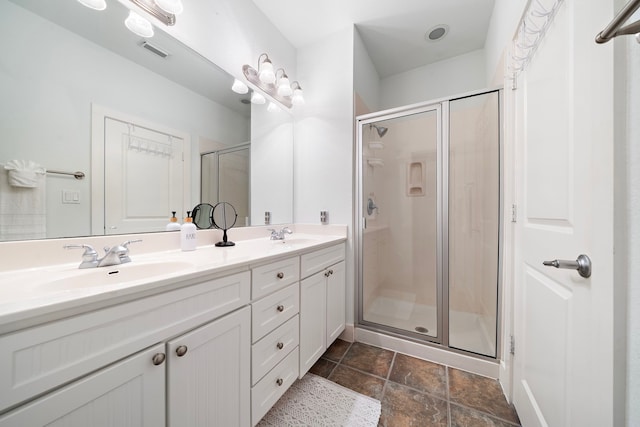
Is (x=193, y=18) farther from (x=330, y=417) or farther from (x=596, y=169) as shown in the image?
(x=330, y=417)

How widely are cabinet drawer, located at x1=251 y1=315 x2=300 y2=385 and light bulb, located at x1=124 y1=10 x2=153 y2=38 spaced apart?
1544 mm

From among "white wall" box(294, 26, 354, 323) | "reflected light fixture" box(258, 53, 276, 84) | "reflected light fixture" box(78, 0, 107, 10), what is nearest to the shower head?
"white wall" box(294, 26, 354, 323)

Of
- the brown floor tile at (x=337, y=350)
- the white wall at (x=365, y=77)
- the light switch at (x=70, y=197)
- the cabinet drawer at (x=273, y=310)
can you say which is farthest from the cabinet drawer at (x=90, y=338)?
the white wall at (x=365, y=77)

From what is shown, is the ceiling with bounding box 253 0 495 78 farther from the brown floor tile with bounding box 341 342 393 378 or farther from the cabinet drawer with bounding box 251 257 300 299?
the brown floor tile with bounding box 341 342 393 378

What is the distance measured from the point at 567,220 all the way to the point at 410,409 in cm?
117

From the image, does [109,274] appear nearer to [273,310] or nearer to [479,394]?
[273,310]

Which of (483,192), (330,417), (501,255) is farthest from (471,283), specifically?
(330,417)

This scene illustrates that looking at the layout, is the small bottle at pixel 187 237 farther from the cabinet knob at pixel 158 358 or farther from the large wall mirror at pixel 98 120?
the cabinet knob at pixel 158 358

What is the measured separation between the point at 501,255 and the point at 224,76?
2151 millimetres

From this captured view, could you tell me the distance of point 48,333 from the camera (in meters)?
0.47

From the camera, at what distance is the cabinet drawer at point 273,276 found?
0.96m

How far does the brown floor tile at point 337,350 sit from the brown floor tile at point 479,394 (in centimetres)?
70

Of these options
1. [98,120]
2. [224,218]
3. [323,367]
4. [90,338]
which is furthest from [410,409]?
[98,120]

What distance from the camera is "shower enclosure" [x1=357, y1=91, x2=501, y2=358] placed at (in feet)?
4.96
